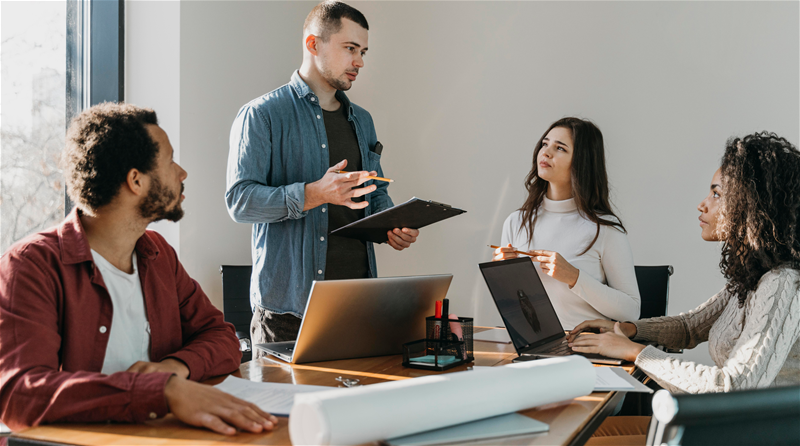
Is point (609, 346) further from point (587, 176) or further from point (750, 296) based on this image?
point (587, 176)

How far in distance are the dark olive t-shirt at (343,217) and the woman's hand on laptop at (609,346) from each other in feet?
2.58

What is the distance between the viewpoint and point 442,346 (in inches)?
54.8

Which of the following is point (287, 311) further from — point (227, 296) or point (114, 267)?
point (227, 296)

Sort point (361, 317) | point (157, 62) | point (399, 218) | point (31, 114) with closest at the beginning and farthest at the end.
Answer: point (361, 317) → point (399, 218) → point (31, 114) → point (157, 62)

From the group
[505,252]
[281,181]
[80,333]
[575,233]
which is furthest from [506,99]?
[80,333]

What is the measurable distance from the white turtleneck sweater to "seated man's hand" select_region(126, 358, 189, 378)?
4.29ft

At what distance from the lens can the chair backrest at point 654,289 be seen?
244cm

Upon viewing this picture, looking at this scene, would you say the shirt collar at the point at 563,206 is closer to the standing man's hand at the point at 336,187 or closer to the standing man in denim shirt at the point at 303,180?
the standing man in denim shirt at the point at 303,180

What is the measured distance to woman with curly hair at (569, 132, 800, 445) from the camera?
1296 millimetres

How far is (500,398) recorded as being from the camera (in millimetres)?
899

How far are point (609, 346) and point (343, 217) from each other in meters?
0.96

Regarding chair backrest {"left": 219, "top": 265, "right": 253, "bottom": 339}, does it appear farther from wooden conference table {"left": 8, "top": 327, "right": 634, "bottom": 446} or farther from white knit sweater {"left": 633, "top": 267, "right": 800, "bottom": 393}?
white knit sweater {"left": 633, "top": 267, "right": 800, "bottom": 393}

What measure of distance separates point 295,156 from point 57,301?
101 cm

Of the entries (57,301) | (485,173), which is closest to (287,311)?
(57,301)
